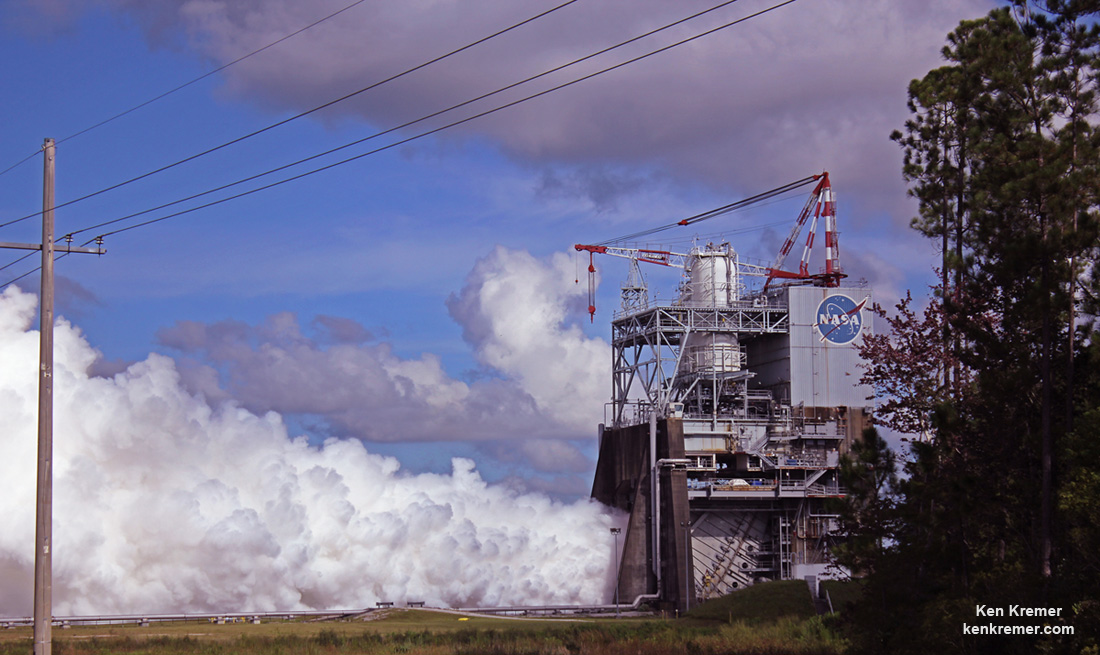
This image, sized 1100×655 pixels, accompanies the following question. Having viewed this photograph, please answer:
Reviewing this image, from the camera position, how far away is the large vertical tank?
3290 inches

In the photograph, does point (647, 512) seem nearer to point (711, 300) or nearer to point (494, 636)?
point (711, 300)

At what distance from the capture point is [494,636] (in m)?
52.4

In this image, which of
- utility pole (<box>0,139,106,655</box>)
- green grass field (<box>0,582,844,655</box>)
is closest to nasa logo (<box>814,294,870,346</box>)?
green grass field (<box>0,582,844,655</box>)

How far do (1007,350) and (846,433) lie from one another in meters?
55.6

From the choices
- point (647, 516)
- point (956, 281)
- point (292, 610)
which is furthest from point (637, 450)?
point (956, 281)

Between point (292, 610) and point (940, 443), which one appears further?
point (292, 610)

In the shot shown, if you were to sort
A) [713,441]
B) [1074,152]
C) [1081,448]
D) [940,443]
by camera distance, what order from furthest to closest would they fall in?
[713,441] → [940,443] → [1074,152] → [1081,448]

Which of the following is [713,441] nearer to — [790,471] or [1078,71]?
[790,471]

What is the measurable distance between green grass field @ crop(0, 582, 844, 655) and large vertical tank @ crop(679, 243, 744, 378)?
21.1 meters

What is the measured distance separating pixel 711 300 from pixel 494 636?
128ft

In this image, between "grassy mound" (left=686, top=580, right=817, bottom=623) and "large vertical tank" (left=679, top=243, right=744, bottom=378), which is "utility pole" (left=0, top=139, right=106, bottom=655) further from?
"large vertical tank" (left=679, top=243, right=744, bottom=378)

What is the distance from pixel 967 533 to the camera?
29484 millimetres

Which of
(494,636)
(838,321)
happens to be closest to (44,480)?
(494,636)

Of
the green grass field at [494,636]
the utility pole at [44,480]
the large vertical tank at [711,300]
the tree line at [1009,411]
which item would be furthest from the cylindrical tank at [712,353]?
the utility pole at [44,480]
